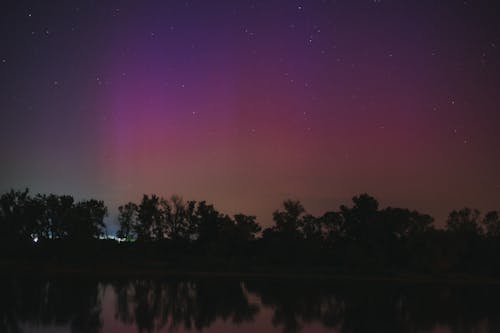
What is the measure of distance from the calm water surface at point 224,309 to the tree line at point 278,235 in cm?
2101

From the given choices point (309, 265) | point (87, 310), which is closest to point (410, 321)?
point (87, 310)

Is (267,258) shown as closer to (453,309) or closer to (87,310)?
(453,309)

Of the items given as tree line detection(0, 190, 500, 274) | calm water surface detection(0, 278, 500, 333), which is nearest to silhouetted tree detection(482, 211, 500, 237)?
tree line detection(0, 190, 500, 274)

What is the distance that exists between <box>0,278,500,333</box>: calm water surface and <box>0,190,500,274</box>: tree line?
2101 cm

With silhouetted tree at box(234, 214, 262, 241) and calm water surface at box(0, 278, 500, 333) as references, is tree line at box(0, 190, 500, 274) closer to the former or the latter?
silhouetted tree at box(234, 214, 262, 241)

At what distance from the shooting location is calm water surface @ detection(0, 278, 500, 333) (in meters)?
22.8

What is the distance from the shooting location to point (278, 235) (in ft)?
227

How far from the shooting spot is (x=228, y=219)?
73.6m

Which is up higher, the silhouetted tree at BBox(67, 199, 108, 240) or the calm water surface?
the silhouetted tree at BBox(67, 199, 108, 240)

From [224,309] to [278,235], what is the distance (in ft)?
135

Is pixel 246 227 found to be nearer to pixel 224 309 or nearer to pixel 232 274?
pixel 232 274

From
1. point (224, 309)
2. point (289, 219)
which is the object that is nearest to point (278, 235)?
point (289, 219)

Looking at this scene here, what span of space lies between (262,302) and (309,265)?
1275 inches

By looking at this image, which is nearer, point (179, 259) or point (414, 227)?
point (179, 259)
